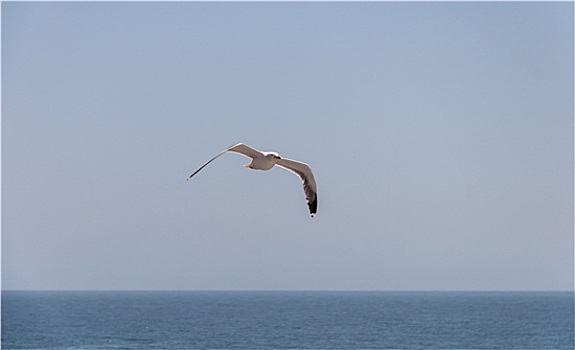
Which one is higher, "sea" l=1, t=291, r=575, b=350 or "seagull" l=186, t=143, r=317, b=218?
"sea" l=1, t=291, r=575, b=350

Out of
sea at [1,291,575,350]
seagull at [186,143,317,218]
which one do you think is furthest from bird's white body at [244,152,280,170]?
sea at [1,291,575,350]

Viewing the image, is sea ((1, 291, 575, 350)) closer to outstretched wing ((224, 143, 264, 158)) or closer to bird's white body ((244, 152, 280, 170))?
outstretched wing ((224, 143, 264, 158))

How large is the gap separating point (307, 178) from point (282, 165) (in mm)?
813

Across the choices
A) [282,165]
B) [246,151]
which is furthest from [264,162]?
[282,165]

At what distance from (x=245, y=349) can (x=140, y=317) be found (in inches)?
2308

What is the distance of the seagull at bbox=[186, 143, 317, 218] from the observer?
12.2 m

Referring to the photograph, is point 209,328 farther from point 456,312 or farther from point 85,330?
point 456,312

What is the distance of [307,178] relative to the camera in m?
14.5

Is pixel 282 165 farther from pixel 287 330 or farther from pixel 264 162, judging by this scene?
pixel 287 330

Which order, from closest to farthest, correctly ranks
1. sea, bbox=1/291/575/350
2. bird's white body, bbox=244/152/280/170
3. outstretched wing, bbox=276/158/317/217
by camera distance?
bird's white body, bbox=244/152/280/170 < outstretched wing, bbox=276/158/317/217 < sea, bbox=1/291/575/350

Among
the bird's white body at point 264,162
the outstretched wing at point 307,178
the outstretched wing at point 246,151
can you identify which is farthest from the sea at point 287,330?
the bird's white body at point 264,162

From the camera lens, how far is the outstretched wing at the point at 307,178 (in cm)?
1407

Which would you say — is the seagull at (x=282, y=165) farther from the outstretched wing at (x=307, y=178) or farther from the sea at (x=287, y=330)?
the sea at (x=287, y=330)

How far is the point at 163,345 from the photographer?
104m
